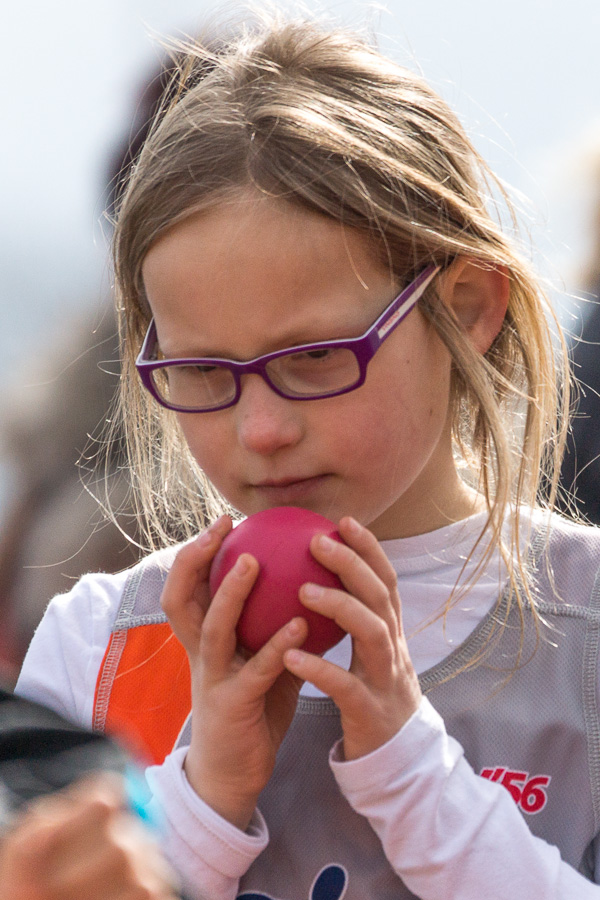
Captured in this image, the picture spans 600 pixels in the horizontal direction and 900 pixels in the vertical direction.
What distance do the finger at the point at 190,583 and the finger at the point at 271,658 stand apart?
15cm

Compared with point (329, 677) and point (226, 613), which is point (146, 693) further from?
point (329, 677)

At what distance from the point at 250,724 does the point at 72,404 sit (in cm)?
158

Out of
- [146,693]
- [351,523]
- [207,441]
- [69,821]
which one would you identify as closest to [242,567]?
[351,523]

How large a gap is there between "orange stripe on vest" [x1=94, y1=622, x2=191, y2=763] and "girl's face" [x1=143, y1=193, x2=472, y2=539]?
0.36 meters

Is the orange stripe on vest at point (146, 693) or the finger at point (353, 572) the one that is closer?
the finger at point (353, 572)

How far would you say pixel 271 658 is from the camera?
141cm

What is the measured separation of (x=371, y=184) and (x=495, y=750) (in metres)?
0.90

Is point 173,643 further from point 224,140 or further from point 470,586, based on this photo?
point 224,140

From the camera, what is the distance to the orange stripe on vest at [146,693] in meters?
1.76

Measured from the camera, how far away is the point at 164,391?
1.96 m

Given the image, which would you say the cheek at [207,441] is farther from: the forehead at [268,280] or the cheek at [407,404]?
the cheek at [407,404]

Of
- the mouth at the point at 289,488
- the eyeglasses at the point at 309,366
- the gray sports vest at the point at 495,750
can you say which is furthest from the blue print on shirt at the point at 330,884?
the eyeglasses at the point at 309,366

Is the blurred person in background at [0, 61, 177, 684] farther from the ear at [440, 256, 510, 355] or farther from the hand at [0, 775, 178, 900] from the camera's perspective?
the hand at [0, 775, 178, 900]

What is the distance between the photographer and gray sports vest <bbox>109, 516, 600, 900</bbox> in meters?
1.57
